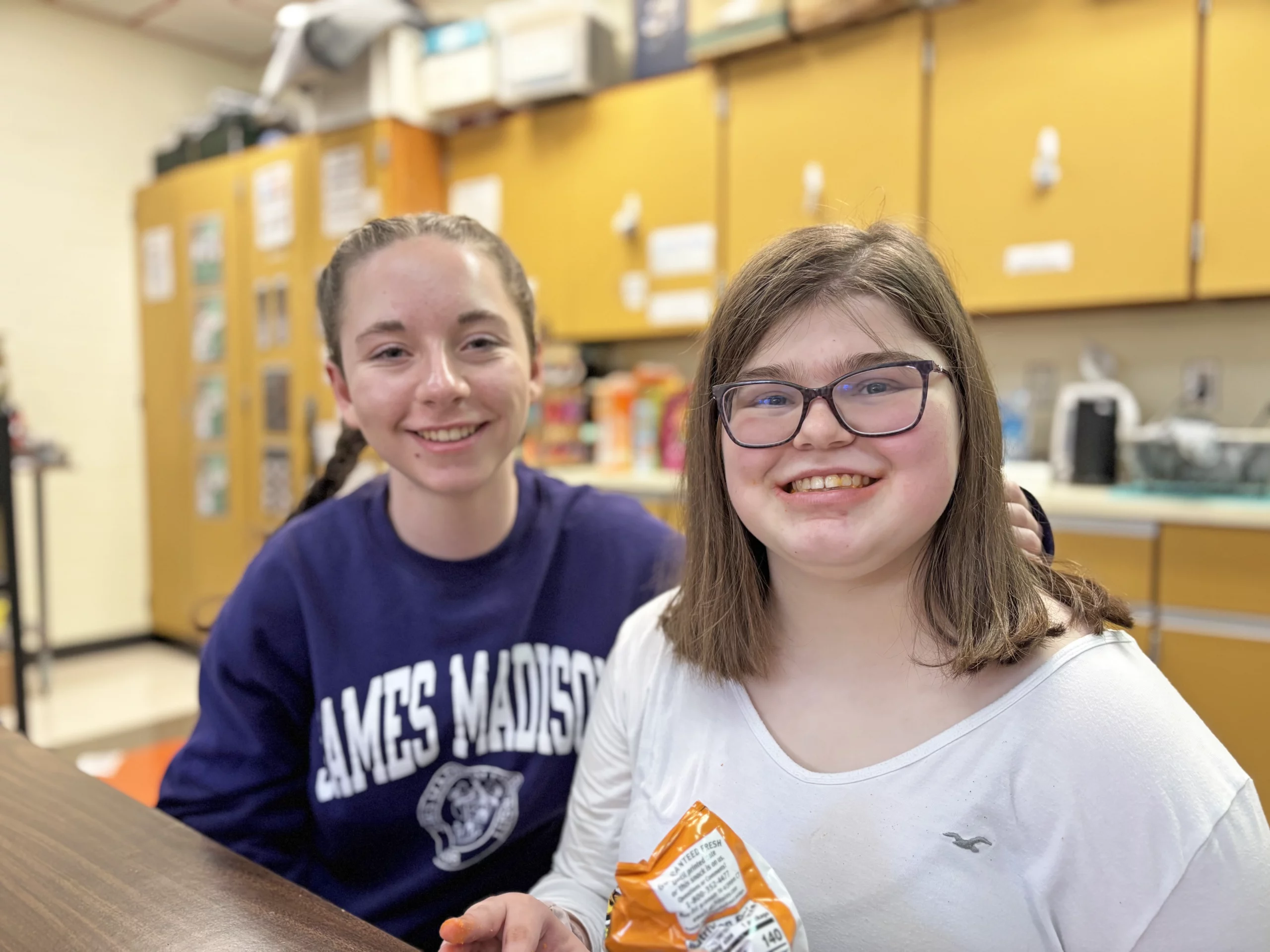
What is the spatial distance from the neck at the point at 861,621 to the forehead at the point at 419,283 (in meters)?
0.54

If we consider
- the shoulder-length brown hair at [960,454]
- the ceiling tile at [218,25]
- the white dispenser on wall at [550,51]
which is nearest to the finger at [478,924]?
the shoulder-length brown hair at [960,454]

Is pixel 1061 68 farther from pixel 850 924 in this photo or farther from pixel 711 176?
pixel 850 924

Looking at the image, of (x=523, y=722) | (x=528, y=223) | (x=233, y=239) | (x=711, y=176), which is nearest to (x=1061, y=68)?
(x=711, y=176)

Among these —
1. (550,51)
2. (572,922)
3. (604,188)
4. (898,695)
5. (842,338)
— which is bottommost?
(572,922)

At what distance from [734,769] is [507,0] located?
3649 millimetres

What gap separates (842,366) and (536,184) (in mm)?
2803

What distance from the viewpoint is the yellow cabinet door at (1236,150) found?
208cm

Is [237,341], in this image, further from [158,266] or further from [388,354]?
[388,354]

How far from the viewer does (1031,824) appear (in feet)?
2.32

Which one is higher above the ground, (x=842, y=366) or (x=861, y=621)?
(x=842, y=366)

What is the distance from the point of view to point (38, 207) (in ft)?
13.9

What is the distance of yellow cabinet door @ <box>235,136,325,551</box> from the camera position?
378 centimetres

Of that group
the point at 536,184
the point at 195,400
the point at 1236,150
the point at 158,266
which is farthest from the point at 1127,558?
the point at 158,266

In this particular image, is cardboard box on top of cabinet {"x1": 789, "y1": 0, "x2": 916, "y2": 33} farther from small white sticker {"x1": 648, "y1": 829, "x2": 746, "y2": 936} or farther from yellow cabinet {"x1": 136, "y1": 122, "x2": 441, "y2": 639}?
small white sticker {"x1": 648, "y1": 829, "x2": 746, "y2": 936}
